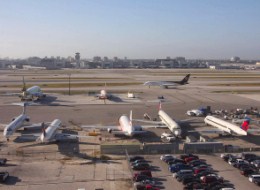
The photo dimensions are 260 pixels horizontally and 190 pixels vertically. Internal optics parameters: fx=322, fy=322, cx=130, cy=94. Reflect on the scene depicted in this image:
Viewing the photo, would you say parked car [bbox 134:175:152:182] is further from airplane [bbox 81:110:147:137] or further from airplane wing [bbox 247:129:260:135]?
airplane wing [bbox 247:129:260:135]

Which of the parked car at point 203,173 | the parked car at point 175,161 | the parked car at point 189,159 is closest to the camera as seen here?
the parked car at point 203,173

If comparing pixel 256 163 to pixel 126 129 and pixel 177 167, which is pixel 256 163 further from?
pixel 126 129

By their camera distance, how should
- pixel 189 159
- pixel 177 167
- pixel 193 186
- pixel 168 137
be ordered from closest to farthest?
pixel 193 186 < pixel 177 167 < pixel 189 159 < pixel 168 137

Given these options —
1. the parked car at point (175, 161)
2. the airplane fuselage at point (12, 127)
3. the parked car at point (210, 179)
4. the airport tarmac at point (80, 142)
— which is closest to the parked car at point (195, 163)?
the parked car at point (175, 161)

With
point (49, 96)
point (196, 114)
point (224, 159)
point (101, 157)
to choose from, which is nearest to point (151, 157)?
point (101, 157)

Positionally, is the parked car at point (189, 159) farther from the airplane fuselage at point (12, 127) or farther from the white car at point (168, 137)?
the airplane fuselage at point (12, 127)

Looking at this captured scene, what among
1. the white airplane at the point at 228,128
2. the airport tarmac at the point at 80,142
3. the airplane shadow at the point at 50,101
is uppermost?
the white airplane at the point at 228,128

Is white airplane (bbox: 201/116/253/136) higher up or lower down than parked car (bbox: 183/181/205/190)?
higher up

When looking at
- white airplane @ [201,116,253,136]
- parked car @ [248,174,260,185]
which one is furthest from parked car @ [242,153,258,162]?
parked car @ [248,174,260,185]

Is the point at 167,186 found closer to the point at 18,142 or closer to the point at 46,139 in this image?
the point at 46,139

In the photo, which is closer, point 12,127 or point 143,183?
point 143,183

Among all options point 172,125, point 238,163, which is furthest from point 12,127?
point 238,163
